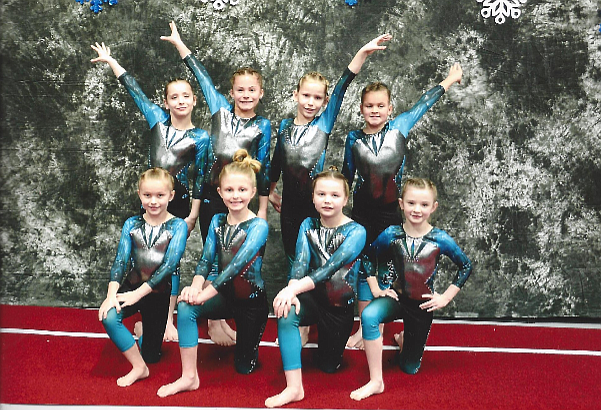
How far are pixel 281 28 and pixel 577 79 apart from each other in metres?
2.22

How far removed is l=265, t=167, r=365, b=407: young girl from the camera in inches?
109

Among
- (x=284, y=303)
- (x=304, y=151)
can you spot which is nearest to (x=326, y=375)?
(x=284, y=303)

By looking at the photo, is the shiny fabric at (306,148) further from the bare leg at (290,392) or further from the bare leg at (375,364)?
the bare leg at (290,392)

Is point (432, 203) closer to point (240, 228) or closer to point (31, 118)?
point (240, 228)

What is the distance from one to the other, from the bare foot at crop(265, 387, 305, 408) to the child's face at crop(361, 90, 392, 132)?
1528 mm

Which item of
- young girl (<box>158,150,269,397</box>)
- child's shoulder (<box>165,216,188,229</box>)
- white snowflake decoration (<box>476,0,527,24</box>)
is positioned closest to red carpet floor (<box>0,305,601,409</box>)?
young girl (<box>158,150,269,397</box>)

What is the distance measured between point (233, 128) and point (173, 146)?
1.21 ft

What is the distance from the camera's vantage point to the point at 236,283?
2922mm

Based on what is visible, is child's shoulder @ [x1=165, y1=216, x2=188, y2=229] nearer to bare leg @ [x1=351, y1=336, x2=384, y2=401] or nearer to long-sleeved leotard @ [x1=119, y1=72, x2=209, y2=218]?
long-sleeved leotard @ [x1=119, y1=72, x2=209, y2=218]

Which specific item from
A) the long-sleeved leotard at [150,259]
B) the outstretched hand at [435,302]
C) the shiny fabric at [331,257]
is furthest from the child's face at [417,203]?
the long-sleeved leotard at [150,259]

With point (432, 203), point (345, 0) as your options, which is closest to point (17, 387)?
point (432, 203)

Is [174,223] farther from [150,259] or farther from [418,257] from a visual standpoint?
[418,257]

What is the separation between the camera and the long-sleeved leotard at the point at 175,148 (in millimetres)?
3350

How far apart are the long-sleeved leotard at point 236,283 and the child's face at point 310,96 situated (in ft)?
2.53
